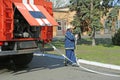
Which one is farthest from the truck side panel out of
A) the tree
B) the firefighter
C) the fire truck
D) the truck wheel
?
the tree

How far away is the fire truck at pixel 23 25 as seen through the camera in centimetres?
1088

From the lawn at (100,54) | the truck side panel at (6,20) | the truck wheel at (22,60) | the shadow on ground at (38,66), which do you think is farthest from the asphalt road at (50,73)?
the lawn at (100,54)

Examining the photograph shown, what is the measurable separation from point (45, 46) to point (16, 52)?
1.79 m

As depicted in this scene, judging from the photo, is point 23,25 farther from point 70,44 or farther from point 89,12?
point 89,12

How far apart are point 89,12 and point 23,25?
13568mm

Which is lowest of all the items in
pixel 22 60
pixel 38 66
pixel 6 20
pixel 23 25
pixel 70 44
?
pixel 38 66

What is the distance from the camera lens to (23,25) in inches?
472

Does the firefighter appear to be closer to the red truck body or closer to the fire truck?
the fire truck

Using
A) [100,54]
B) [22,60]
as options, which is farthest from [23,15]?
[100,54]

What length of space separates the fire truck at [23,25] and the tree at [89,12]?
40.8 ft

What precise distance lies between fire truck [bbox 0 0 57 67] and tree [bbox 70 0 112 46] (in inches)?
490

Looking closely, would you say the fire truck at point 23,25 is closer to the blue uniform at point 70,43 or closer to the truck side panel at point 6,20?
the truck side panel at point 6,20

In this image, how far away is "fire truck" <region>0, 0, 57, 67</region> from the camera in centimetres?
1088

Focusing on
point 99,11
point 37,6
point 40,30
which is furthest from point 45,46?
point 99,11
